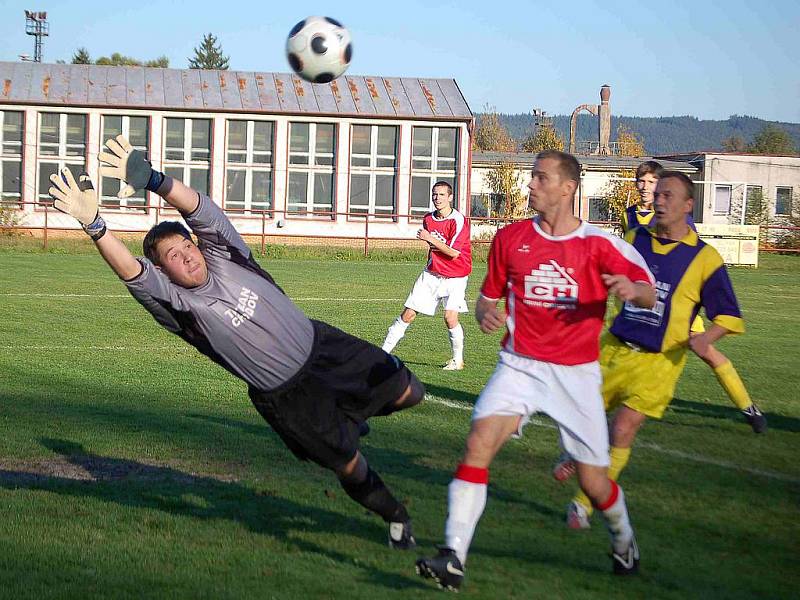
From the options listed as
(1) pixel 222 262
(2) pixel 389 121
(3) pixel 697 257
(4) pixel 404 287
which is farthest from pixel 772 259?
(1) pixel 222 262

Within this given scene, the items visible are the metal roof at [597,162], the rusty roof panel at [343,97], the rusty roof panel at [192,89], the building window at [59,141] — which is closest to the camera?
the building window at [59,141]

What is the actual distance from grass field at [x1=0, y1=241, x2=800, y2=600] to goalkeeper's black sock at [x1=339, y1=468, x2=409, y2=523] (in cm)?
21

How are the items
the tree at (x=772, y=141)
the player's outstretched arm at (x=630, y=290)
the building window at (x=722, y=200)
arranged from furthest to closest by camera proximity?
the tree at (x=772, y=141) < the building window at (x=722, y=200) < the player's outstretched arm at (x=630, y=290)

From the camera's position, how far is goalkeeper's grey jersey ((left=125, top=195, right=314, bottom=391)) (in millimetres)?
5035

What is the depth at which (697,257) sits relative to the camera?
6762mm

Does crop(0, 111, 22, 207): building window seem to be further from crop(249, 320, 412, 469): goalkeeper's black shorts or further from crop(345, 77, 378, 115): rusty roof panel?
crop(249, 320, 412, 469): goalkeeper's black shorts

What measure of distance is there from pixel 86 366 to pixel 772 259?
31169 millimetres

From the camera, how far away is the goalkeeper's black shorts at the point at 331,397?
5.20m

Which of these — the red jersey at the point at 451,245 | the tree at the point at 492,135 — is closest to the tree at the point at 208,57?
the tree at the point at 492,135

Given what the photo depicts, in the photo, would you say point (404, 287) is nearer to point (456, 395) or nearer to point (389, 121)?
point (456, 395)

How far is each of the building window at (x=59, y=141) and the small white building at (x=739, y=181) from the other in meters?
29.2

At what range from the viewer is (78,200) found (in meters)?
4.71

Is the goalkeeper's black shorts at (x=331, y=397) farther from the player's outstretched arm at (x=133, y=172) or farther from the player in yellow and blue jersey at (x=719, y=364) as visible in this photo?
the player in yellow and blue jersey at (x=719, y=364)

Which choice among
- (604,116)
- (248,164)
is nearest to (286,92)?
(248,164)
